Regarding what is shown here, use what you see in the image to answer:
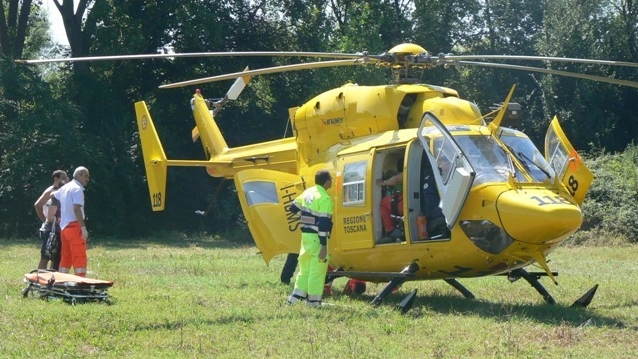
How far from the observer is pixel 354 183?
12.3 meters

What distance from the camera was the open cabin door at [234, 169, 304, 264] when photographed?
13.5 metres

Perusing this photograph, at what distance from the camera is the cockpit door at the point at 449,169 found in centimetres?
1060

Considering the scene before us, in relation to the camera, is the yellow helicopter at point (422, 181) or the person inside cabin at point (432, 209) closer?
the yellow helicopter at point (422, 181)

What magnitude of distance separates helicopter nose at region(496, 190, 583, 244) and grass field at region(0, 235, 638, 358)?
92 centimetres

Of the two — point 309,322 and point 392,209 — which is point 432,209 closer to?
point 392,209

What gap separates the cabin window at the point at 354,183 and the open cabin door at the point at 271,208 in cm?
128

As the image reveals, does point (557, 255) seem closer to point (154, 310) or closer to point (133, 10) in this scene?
point (154, 310)

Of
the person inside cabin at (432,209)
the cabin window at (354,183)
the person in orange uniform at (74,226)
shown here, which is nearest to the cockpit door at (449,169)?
the person inside cabin at (432,209)

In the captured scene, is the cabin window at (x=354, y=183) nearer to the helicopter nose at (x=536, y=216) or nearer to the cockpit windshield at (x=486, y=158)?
the cockpit windshield at (x=486, y=158)

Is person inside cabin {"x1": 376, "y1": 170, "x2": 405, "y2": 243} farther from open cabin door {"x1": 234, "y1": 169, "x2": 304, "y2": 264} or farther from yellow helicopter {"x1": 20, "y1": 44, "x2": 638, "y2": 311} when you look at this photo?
open cabin door {"x1": 234, "y1": 169, "x2": 304, "y2": 264}

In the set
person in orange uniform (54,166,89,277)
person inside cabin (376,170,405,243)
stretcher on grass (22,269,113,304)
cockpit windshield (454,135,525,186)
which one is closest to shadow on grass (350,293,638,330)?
person inside cabin (376,170,405,243)

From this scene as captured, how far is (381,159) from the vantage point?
12164 mm

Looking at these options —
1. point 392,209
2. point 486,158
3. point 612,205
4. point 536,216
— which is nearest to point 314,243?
point 392,209

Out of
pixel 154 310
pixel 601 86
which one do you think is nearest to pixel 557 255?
pixel 154 310
